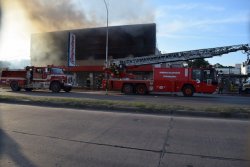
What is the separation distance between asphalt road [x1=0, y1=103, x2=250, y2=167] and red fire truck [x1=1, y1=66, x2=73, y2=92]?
17.4 m

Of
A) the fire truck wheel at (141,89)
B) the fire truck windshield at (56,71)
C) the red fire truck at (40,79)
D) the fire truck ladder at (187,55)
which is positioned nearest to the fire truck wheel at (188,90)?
the fire truck wheel at (141,89)

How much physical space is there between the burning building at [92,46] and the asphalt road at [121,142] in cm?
3330

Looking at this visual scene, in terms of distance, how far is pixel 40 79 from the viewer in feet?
94.2

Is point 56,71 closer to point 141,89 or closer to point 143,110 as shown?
point 141,89

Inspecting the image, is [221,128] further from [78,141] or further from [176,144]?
[78,141]


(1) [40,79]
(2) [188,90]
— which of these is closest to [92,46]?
(1) [40,79]

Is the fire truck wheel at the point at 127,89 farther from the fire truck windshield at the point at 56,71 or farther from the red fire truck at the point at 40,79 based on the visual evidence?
the fire truck windshield at the point at 56,71

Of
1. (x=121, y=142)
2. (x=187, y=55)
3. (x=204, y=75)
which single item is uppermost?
(x=187, y=55)

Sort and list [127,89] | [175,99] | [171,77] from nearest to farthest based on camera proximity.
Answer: [175,99] → [171,77] → [127,89]

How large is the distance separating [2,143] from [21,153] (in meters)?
1.00

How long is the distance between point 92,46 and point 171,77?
1081 inches

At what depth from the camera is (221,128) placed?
930 centimetres

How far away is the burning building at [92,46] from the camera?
47.5 meters

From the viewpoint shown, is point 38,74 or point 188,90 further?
point 38,74
